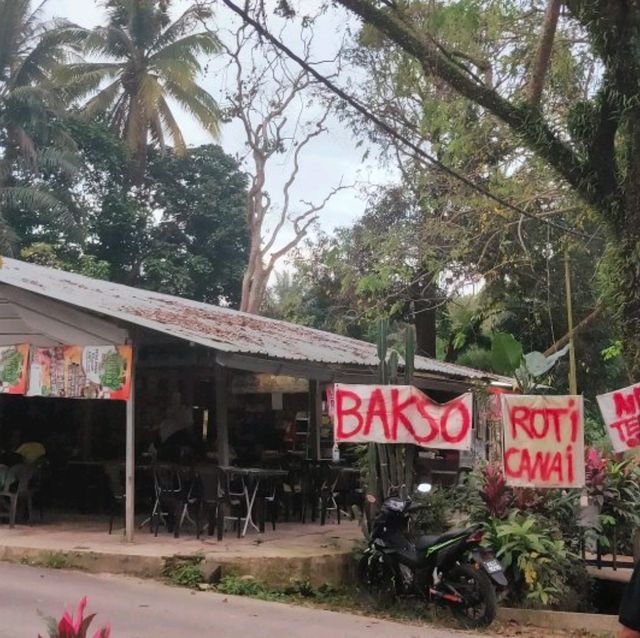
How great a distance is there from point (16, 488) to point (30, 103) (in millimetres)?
16073

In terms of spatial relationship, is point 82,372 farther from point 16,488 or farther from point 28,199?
point 28,199

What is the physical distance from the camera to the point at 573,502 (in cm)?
837

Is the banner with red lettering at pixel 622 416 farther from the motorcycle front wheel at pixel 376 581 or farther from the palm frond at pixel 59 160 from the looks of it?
the palm frond at pixel 59 160

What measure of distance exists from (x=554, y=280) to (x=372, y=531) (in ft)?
36.2

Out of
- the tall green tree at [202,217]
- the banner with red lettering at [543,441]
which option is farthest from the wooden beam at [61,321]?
the tall green tree at [202,217]

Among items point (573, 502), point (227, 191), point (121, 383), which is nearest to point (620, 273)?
point (573, 502)

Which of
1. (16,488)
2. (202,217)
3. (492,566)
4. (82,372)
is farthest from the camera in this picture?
(202,217)

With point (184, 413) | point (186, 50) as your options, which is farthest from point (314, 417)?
point (186, 50)

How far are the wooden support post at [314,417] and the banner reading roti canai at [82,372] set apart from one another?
4892mm

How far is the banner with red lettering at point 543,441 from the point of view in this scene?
296 inches

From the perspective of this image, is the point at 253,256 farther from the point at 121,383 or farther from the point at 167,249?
the point at 121,383

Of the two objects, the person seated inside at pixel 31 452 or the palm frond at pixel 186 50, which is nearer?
the person seated inside at pixel 31 452

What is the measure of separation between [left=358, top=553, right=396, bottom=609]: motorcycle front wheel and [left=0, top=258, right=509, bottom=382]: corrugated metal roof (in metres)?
2.55

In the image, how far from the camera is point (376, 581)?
315 inches
